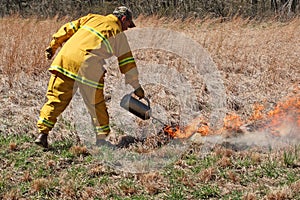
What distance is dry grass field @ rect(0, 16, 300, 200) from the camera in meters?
3.67

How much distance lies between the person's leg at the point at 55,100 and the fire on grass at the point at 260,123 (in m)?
1.34

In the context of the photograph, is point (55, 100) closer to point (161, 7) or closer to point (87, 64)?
point (87, 64)

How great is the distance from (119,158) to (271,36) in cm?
777

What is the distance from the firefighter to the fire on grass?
3.26 ft

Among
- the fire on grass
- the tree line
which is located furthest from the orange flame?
the tree line

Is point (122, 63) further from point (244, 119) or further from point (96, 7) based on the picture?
point (96, 7)

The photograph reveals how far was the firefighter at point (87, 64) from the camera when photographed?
4.38 m

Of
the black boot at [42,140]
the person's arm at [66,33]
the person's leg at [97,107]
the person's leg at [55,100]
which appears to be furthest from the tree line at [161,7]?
the black boot at [42,140]

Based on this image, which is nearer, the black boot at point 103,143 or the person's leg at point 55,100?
the person's leg at point 55,100

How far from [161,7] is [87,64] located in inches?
460

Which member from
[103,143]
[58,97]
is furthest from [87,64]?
[103,143]

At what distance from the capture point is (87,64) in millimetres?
4371

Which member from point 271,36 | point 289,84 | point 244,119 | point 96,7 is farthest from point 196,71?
point 96,7

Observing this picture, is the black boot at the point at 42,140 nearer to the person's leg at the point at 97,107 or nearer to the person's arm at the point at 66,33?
the person's leg at the point at 97,107
